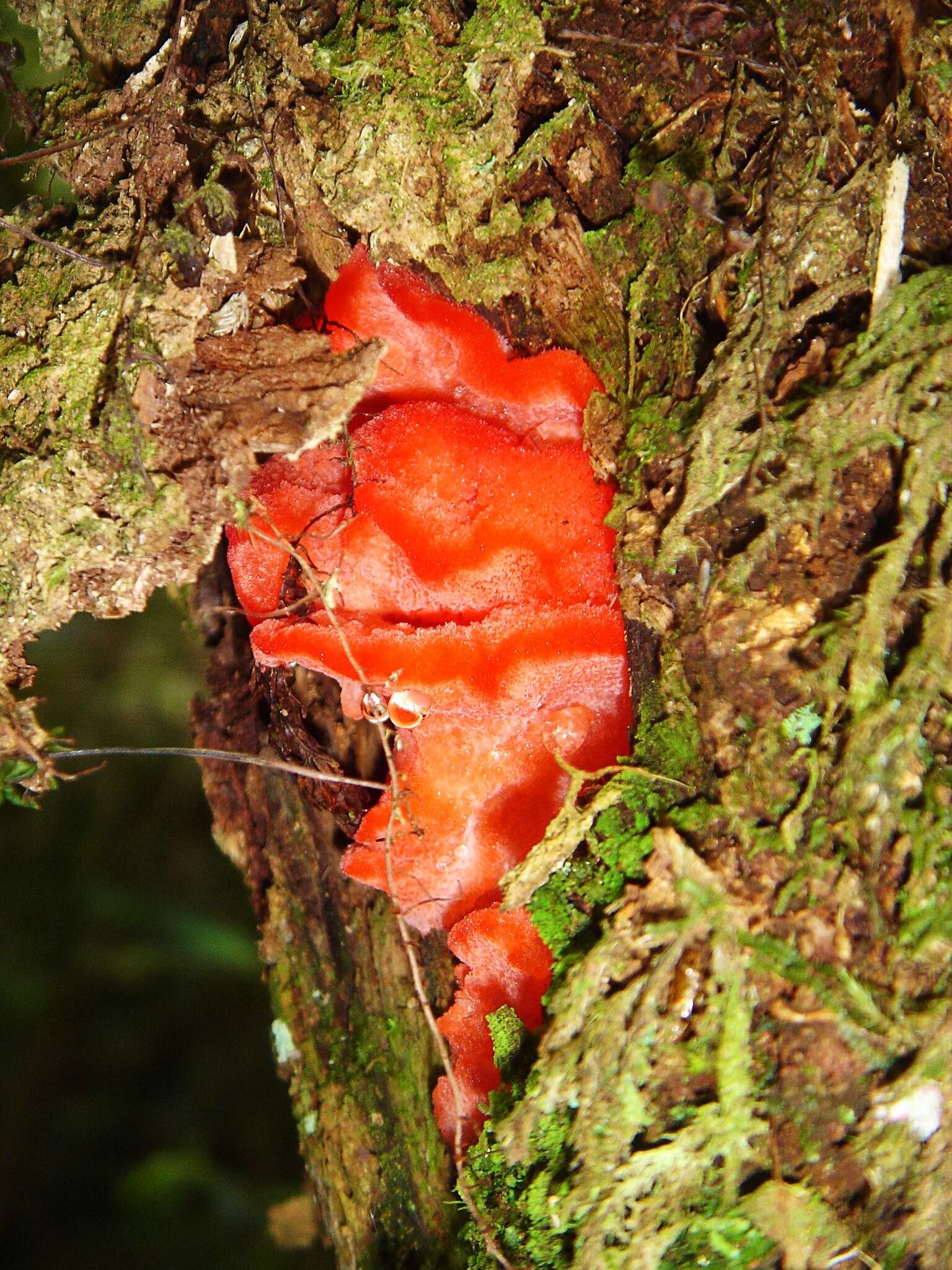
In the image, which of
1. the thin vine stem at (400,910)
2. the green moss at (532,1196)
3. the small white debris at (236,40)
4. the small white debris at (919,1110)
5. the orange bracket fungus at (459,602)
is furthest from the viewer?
the small white debris at (236,40)

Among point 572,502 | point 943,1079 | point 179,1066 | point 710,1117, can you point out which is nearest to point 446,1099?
point 710,1117

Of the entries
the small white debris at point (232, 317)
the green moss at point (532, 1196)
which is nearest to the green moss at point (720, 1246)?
the green moss at point (532, 1196)

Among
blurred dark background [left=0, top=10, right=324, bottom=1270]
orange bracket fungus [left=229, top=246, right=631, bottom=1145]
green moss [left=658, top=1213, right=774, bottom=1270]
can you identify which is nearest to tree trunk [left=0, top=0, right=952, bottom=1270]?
green moss [left=658, top=1213, right=774, bottom=1270]

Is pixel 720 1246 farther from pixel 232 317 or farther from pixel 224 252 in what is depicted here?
pixel 224 252

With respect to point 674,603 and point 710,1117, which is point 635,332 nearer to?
point 674,603

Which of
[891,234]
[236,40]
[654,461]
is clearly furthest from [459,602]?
[236,40]

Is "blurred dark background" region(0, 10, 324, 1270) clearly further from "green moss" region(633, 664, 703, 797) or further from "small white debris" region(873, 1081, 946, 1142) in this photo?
"small white debris" region(873, 1081, 946, 1142)

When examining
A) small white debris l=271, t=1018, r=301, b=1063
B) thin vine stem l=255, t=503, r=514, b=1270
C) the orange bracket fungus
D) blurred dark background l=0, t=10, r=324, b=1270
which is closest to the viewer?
thin vine stem l=255, t=503, r=514, b=1270

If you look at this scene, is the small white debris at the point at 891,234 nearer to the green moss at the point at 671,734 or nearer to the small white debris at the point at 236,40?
the green moss at the point at 671,734
